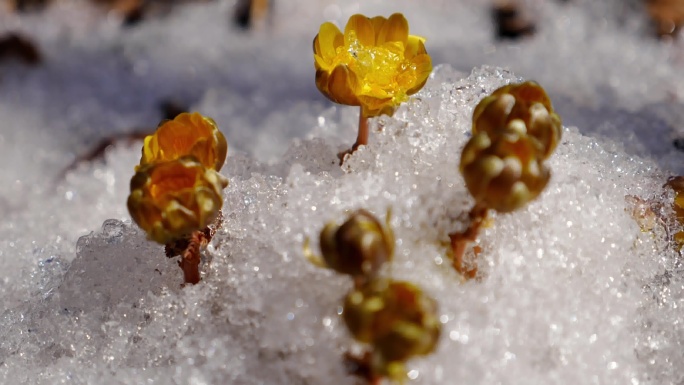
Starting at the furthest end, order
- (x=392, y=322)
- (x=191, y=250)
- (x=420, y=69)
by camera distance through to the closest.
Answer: (x=420, y=69)
(x=191, y=250)
(x=392, y=322)

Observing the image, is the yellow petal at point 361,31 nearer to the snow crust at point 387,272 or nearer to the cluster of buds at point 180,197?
the snow crust at point 387,272

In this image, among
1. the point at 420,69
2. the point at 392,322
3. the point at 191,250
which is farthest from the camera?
the point at 420,69

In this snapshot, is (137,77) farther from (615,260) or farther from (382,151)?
(615,260)

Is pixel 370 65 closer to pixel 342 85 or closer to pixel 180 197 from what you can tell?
pixel 342 85

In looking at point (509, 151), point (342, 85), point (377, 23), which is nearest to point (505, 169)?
point (509, 151)

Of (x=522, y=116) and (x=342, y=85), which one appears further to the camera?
(x=342, y=85)

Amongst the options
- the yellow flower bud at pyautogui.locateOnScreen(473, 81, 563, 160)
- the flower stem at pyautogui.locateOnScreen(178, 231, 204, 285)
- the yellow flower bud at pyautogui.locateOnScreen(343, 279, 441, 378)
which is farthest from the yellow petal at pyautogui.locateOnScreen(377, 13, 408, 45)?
the yellow flower bud at pyautogui.locateOnScreen(343, 279, 441, 378)

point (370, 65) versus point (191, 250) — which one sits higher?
point (370, 65)
